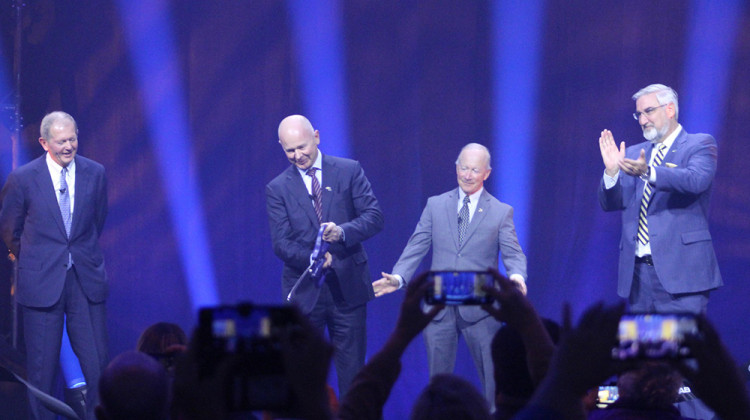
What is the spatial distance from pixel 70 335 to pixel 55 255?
1.60 ft

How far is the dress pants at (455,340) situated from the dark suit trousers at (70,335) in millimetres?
1979

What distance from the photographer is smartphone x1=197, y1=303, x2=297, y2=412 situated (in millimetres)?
1489

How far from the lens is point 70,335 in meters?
5.25

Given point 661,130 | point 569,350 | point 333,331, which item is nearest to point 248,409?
point 569,350

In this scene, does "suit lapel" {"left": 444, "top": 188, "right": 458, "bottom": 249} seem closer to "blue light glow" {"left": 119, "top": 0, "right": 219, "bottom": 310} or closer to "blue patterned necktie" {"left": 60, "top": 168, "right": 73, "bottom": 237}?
"blue light glow" {"left": 119, "top": 0, "right": 219, "bottom": 310}

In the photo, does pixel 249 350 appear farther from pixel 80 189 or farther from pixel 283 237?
pixel 80 189

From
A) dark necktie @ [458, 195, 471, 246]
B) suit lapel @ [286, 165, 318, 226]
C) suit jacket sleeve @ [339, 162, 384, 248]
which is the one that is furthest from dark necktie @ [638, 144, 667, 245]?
suit lapel @ [286, 165, 318, 226]

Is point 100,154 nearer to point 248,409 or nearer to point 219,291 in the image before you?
point 219,291

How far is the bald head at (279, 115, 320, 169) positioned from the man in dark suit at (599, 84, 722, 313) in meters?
1.64

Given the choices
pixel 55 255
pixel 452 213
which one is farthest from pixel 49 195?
pixel 452 213

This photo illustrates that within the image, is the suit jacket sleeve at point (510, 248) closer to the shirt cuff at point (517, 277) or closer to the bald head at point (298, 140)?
the shirt cuff at point (517, 277)

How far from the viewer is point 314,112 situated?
6488mm

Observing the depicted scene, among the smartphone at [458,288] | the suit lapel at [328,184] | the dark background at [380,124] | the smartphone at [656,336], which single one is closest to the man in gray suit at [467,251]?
the suit lapel at [328,184]

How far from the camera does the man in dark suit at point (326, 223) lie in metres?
5.02
